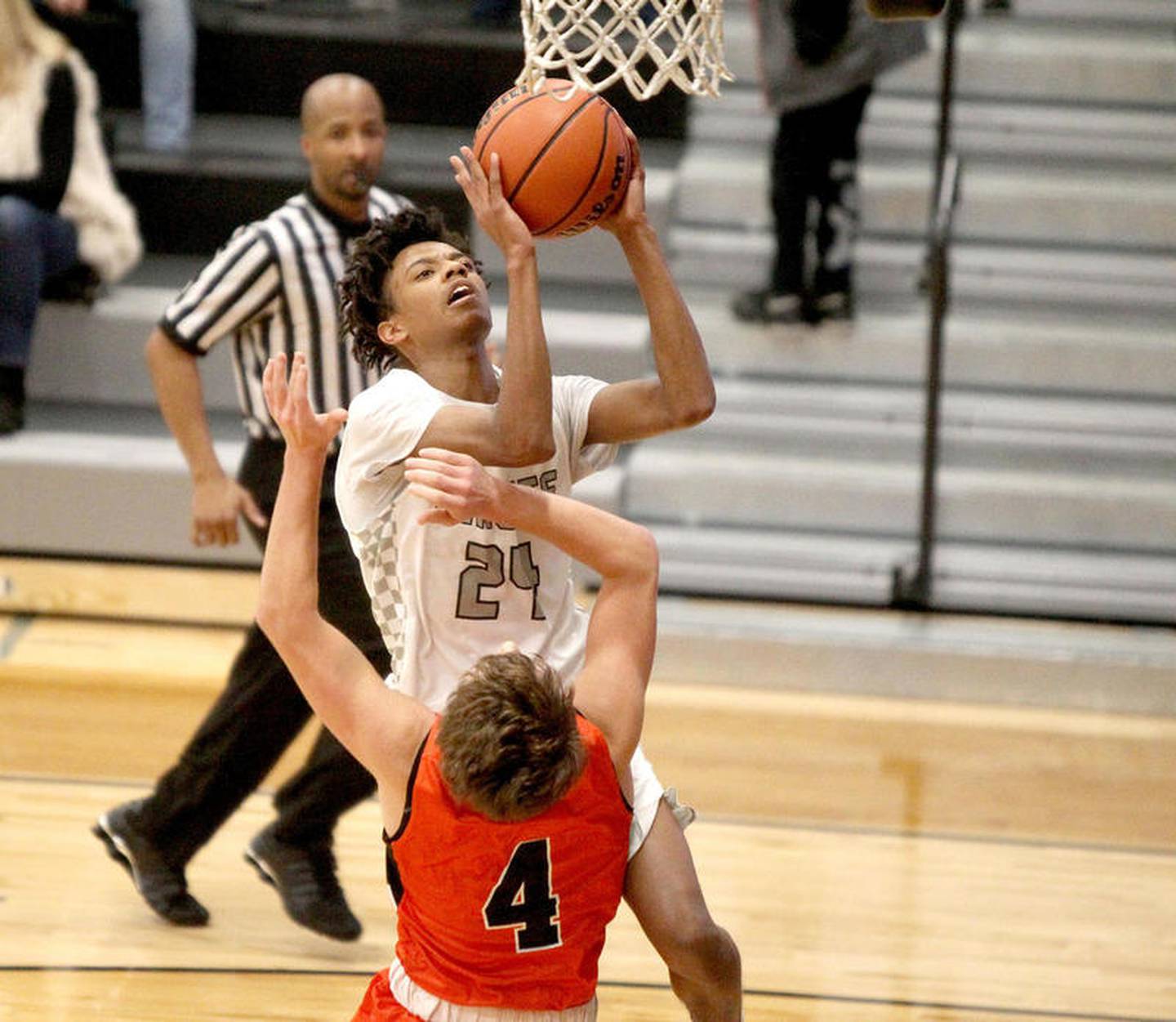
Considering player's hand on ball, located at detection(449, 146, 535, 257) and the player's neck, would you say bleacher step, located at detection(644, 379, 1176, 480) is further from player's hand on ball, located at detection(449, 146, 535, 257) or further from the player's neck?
player's hand on ball, located at detection(449, 146, 535, 257)

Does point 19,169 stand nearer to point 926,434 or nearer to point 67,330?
point 67,330

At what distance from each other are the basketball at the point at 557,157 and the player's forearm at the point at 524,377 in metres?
0.08

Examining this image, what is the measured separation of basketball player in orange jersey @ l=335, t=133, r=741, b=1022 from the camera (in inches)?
Result: 115

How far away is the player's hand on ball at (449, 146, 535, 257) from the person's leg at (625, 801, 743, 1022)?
90cm

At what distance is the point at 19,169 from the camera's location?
21.5 feet

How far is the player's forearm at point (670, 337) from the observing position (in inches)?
118

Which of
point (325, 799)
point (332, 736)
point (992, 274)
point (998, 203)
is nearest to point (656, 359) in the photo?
point (332, 736)

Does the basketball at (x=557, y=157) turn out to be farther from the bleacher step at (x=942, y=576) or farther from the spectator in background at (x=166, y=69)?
the spectator in background at (x=166, y=69)

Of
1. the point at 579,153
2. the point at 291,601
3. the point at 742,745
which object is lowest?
the point at 742,745

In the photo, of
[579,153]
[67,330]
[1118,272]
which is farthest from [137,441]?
[579,153]

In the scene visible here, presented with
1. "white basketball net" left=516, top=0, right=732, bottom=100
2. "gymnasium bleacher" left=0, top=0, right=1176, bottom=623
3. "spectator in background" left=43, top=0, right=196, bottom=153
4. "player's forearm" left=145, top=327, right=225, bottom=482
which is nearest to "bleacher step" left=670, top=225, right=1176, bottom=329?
"gymnasium bleacher" left=0, top=0, right=1176, bottom=623

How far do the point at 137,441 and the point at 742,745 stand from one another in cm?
242

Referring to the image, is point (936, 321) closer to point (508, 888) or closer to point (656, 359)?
point (656, 359)

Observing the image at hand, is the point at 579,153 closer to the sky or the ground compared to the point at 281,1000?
closer to the sky
